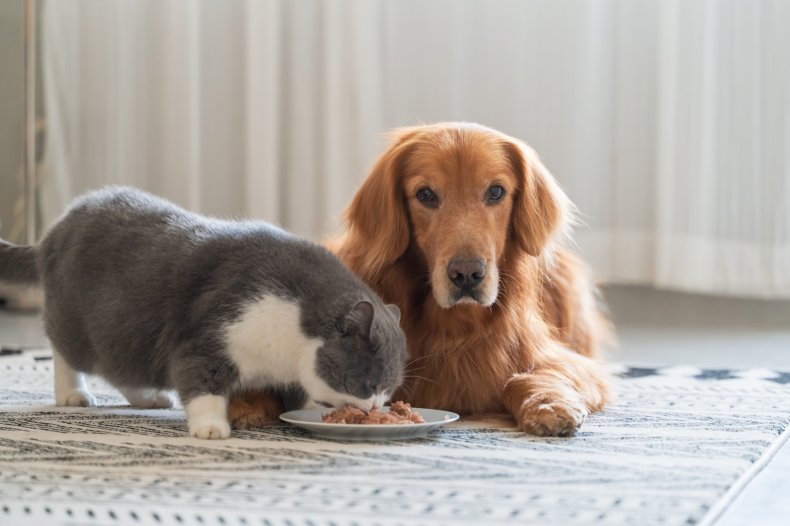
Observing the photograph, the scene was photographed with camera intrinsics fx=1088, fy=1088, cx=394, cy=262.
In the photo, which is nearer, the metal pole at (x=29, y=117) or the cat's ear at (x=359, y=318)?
the cat's ear at (x=359, y=318)

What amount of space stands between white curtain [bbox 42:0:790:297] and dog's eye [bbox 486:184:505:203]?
2.03 metres

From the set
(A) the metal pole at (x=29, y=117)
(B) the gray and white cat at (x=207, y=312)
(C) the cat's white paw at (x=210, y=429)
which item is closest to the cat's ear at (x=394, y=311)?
(B) the gray and white cat at (x=207, y=312)

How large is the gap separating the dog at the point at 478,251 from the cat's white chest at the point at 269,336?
0.63 ft

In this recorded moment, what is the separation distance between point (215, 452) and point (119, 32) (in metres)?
3.24

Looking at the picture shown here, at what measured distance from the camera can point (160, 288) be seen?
75.6 inches

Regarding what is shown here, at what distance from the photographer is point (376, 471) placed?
5.30 feet

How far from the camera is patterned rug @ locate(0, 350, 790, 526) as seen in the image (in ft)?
4.52

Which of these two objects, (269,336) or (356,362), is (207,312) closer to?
(269,336)

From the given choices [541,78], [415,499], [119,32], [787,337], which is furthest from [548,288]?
[119,32]

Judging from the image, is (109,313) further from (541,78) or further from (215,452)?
(541,78)

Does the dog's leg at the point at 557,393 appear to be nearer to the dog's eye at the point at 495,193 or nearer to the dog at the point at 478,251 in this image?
the dog at the point at 478,251

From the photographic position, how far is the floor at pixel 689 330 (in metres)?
3.18

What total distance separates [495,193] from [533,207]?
100mm

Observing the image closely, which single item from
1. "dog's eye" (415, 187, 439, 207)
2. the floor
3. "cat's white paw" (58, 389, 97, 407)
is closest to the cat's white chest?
"dog's eye" (415, 187, 439, 207)
